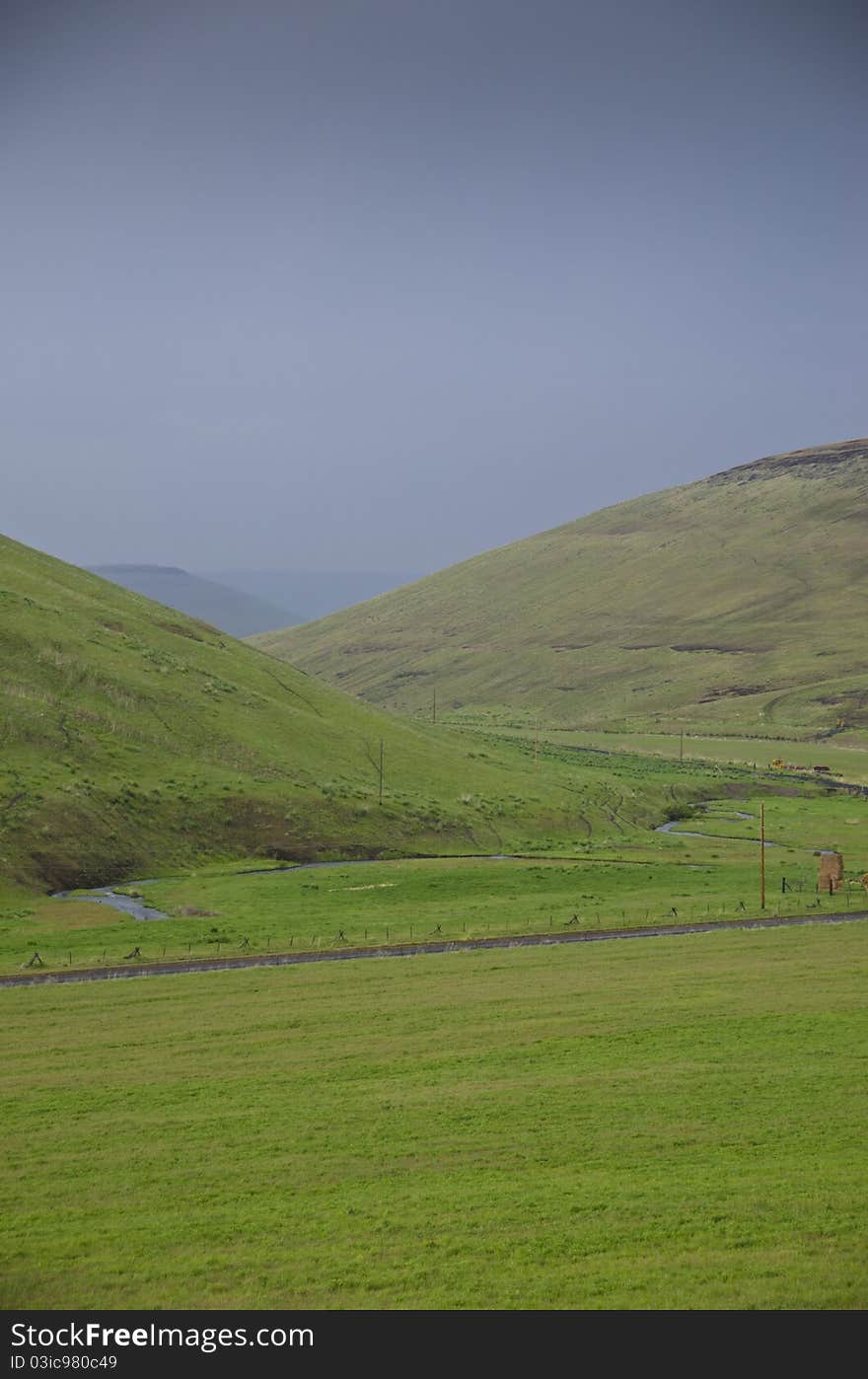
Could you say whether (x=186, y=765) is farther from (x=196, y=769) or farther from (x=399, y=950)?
(x=399, y=950)

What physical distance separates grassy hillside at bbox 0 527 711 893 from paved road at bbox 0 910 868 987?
25.3 m

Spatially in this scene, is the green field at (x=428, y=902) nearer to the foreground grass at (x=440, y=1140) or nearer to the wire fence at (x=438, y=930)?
the wire fence at (x=438, y=930)

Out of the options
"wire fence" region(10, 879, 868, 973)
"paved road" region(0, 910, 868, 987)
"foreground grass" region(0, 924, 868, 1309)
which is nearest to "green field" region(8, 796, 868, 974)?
"wire fence" region(10, 879, 868, 973)

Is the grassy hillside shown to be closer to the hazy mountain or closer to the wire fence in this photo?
the hazy mountain

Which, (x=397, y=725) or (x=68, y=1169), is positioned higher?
(x=397, y=725)

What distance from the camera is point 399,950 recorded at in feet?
198

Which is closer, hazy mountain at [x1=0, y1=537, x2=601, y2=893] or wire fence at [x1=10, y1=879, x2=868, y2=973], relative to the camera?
wire fence at [x1=10, y1=879, x2=868, y2=973]

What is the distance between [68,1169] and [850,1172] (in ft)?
66.2

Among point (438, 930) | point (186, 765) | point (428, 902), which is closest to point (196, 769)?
point (186, 765)

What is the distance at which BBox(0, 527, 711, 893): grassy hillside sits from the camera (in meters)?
89.4
